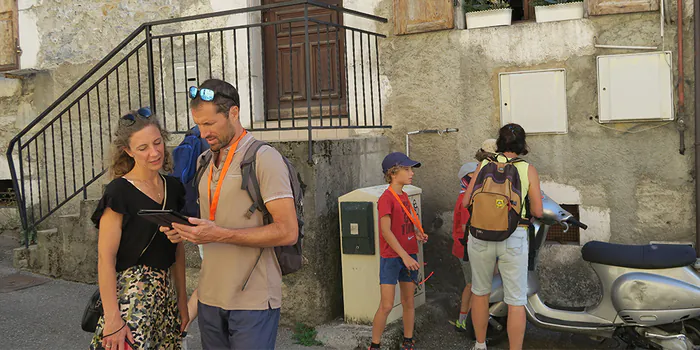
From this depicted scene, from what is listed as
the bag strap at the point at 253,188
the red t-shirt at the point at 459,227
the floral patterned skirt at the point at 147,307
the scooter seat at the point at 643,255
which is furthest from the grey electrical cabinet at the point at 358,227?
the bag strap at the point at 253,188

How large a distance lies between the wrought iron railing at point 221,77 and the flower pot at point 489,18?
87 centimetres

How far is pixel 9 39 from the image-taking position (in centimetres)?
823

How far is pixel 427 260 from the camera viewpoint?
650 centimetres

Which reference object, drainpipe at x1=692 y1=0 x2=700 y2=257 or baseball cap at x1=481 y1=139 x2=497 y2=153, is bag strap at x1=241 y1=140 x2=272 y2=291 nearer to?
baseball cap at x1=481 y1=139 x2=497 y2=153

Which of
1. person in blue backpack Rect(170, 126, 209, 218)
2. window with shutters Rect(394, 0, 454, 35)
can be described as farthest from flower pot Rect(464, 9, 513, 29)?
person in blue backpack Rect(170, 126, 209, 218)

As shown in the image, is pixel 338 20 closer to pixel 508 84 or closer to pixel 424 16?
pixel 424 16

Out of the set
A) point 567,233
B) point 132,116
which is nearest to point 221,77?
point 567,233

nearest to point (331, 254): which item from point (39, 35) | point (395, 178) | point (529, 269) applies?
point (395, 178)

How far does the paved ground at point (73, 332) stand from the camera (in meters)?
5.09

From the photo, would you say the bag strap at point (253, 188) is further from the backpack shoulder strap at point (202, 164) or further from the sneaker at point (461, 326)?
the sneaker at point (461, 326)

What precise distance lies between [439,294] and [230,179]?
3920mm

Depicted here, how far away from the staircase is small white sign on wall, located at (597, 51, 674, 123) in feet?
6.58

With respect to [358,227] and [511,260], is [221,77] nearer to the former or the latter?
[358,227]

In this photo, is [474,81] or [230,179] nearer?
[230,179]
